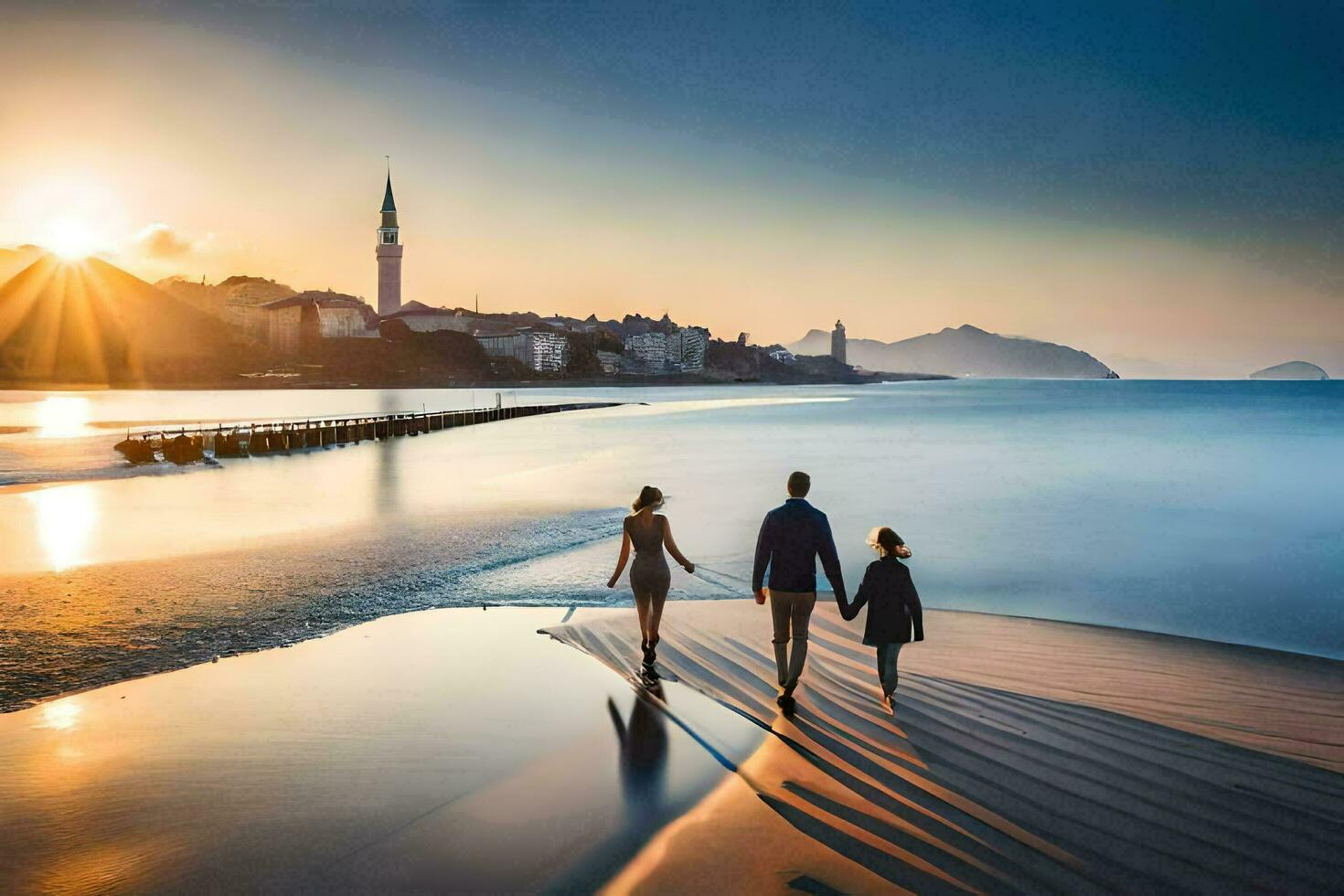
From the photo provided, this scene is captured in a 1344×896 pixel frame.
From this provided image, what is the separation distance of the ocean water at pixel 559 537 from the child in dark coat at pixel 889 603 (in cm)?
526

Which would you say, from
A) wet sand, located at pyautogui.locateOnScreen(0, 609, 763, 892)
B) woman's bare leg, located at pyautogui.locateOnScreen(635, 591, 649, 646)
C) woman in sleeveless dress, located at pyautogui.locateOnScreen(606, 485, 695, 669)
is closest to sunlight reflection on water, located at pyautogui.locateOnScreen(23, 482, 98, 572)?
wet sand, located at pyautogui.locateOnScreen(0, 609, 763, 892)

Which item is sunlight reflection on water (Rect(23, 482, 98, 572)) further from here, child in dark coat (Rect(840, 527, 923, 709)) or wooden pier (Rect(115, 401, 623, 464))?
child in dark coat (Rect(840, 527, 923, 709))

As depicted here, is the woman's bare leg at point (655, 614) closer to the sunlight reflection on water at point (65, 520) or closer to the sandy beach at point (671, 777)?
the sandy beach at point (671, 777)

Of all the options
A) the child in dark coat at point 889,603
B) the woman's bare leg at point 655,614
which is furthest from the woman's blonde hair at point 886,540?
the woman's bare leg at point 655,614

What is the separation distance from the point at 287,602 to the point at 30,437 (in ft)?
176

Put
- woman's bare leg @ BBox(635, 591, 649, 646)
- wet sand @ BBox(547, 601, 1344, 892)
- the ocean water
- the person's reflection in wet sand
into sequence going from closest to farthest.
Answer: wet sand @ BBox(547, 601, 1344, 892) → the person's reflection in wet sand → woman's bare leg @ BBox(635, 591, 649, 646) → the ocean water

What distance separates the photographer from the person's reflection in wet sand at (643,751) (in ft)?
18.0

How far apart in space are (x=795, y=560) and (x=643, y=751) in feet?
6.01

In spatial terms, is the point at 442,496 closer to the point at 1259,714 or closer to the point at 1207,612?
the point at 1207,612

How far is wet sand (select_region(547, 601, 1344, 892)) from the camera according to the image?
176 inches

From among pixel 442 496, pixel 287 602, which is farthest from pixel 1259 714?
pixel 442 496

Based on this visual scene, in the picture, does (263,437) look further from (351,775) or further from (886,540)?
(886,540)

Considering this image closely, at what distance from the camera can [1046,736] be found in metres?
6.30

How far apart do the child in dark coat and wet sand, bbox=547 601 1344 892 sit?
0.56m
